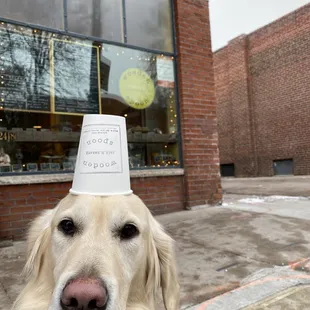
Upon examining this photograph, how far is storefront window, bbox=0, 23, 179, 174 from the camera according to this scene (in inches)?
186

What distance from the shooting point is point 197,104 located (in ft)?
20.2

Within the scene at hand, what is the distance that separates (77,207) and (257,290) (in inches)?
66.4

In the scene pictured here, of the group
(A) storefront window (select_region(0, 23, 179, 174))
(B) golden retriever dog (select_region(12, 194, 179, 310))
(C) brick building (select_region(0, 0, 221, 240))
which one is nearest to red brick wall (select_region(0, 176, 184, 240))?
(C) brick building (select_region(0, 0, 221, 240))

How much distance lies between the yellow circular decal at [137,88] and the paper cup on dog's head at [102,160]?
A: 3929 mm

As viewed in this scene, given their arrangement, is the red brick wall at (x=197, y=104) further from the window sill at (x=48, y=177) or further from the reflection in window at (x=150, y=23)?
the window sill at (x=48, y=177)

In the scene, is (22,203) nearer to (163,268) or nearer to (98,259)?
(163,268)

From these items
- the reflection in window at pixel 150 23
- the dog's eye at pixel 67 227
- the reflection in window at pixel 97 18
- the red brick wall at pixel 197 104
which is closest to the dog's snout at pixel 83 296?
the dog's eye at pixel 67 227

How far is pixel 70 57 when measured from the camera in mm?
5281

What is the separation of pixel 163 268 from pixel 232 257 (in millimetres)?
1540

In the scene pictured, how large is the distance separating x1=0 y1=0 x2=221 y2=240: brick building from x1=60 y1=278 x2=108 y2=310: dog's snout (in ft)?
11.4

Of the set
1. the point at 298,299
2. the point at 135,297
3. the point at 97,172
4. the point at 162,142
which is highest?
the point at 162,142

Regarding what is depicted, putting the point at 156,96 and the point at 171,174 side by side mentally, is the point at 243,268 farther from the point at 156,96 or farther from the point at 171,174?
the point at 156,96

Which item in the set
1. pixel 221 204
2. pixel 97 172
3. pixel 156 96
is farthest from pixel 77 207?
pixel 221 204

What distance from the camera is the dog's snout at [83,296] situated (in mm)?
1220
